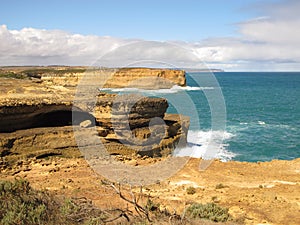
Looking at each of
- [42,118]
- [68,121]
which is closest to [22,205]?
[42,118]

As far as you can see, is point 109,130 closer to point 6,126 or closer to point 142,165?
point 142,165

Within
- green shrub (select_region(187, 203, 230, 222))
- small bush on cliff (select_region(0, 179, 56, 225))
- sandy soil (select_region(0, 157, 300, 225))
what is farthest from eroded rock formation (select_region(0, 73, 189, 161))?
green shrub (select_region(187, 203, 230, 222))

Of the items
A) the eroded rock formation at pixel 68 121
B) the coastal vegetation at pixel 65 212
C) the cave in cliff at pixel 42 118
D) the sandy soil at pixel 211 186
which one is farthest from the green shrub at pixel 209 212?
the cave in cliff at pixel 42 118

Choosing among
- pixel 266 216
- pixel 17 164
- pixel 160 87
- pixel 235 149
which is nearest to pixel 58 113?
pixel 17 164

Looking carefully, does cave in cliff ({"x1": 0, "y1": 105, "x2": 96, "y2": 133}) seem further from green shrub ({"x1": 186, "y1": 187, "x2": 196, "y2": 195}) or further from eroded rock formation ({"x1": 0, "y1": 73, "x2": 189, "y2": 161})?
green shrub ({"x1": 186, "y1": 187, "x2": 196, "y2": 195})

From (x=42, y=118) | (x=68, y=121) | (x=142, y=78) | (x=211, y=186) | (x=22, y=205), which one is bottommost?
(x=211, y=186)

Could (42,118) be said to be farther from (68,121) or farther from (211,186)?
(211,186)
